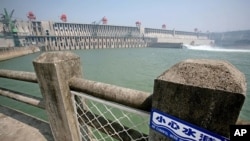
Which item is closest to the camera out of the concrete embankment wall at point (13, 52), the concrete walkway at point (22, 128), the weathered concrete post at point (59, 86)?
the weathered concrete post at point (59, 86)

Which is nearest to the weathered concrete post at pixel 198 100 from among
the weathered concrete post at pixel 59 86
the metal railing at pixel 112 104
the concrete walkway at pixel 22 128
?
the metal railing at pixel 112 104

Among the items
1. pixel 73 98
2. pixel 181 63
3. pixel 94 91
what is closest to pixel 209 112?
pixel 181 63

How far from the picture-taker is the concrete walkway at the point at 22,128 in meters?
2.23

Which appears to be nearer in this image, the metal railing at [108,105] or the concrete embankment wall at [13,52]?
the metal railing at [108,105]

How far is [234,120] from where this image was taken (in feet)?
2.17

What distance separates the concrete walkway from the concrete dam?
4777 cm

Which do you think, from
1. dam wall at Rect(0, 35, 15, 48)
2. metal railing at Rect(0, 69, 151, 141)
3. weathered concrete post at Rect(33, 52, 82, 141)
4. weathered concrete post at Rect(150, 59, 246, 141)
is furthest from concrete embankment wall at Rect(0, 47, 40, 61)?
weathered concrete post at Rect(150, 59, 246, 141)

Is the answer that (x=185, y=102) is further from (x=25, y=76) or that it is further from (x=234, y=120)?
(x=25, y=76)

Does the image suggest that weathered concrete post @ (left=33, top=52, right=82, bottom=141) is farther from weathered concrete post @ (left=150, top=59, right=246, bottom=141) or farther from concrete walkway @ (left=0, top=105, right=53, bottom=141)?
weathered concrete post @ (left=150, top=59, right=246, bottom=141)

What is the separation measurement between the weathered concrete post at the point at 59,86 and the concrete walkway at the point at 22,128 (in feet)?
2.48

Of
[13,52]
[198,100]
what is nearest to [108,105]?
[198,100]

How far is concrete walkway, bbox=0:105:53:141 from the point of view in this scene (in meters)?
2.23

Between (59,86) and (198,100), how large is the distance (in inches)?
46.6

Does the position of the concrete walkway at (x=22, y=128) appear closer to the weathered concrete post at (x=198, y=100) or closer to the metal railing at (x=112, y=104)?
the metal railing at (x=112, y=104)
